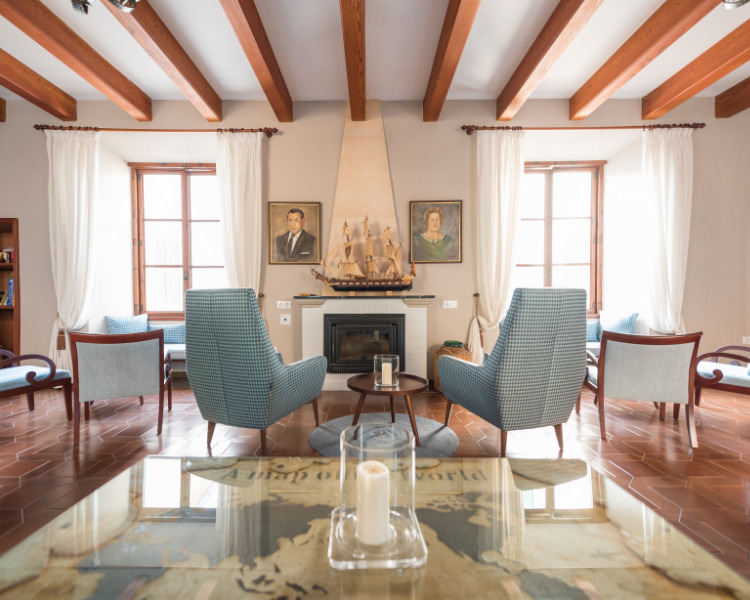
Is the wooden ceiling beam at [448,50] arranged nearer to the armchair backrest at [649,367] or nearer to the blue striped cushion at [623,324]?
the armchair backrest at [649,367]

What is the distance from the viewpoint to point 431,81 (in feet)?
12.8

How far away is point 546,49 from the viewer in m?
3.18

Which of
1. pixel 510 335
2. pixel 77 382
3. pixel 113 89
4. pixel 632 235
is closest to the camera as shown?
pixel 510 335

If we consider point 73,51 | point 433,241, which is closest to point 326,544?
point 433,241

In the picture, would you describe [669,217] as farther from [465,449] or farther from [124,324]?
[124,324]

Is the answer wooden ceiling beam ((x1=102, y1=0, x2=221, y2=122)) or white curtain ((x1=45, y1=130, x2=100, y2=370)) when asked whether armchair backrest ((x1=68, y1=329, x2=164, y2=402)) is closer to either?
white curtain ((x1=45, y1=130, x2=100, y2=370))

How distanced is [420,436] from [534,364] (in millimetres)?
1088

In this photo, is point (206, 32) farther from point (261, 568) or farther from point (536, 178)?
point (536, 178)

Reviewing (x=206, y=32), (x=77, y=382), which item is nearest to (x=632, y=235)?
(x=206, y=32)

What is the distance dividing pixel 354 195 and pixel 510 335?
2979mm

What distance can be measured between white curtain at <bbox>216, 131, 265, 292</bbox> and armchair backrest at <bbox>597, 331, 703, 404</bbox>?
378cm

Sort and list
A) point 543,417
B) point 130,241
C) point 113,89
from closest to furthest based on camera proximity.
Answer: point 543,417 → point 113,89 → point 130,241

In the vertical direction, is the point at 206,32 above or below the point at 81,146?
above

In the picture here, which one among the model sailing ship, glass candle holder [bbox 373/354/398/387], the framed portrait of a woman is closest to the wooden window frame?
the model sailing ship
